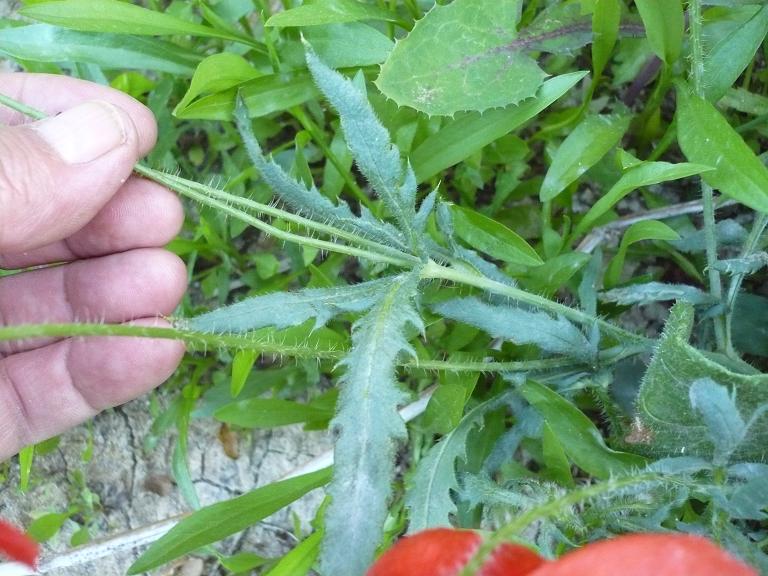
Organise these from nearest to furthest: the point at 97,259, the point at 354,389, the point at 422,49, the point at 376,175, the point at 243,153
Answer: the point at 354,389
the point at 376,175
the point at 422,49
the point at 97,259
the point at 243,153

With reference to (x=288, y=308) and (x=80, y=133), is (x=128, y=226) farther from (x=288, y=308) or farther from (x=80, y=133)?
(x=288, y=308)

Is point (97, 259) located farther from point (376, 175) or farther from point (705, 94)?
point (705, 94)

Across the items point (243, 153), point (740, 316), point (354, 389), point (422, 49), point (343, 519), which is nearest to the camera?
point (343, 519)

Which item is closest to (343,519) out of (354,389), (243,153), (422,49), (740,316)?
(354,389)

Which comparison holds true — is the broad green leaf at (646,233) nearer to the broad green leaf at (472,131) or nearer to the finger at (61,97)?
the broad green leaf at (472,131)

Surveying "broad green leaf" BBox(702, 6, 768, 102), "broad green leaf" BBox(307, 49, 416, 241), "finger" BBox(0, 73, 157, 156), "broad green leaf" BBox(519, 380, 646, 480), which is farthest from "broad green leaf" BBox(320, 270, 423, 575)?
"broad green leaf" BBox(702, 6, 768, 102)

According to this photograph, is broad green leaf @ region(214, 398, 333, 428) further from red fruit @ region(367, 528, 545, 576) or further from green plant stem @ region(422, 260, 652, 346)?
red fruit @ region(367, 528, 545, 576)
